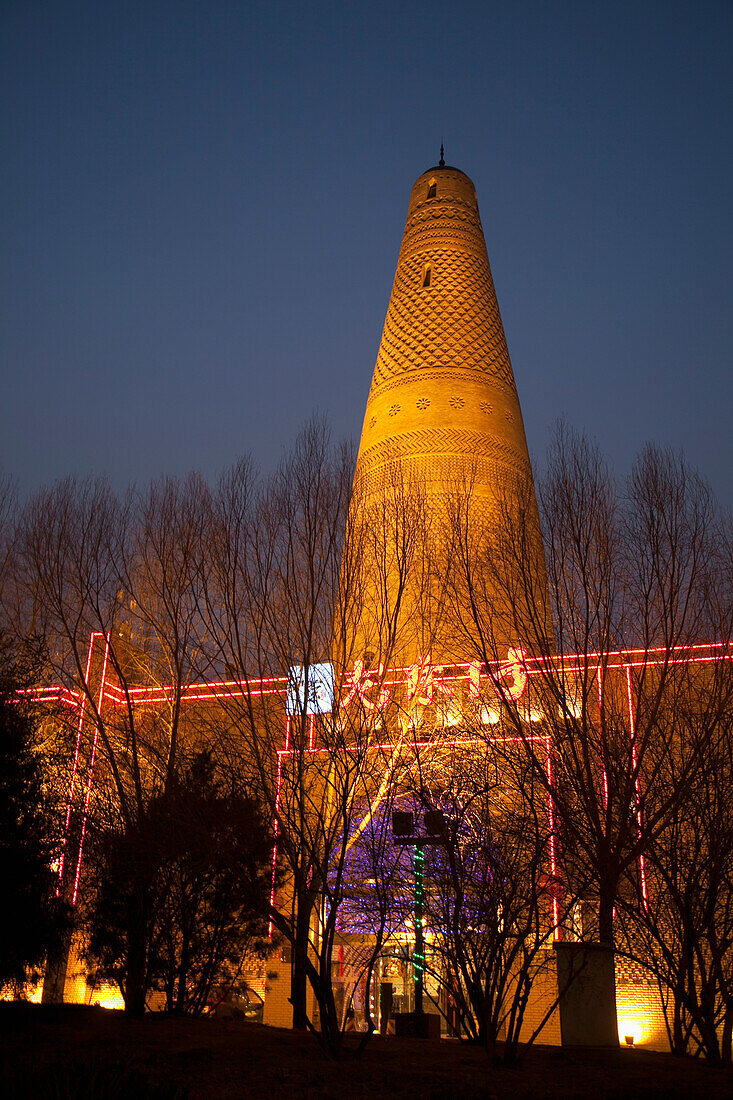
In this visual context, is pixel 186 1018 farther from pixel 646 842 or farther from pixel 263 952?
pixel 646 842

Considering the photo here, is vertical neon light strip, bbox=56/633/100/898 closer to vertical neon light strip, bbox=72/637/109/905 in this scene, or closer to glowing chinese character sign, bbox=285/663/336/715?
vertical neon light strip, bbox=72/637/109/905

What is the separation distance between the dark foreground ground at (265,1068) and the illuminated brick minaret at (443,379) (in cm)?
920

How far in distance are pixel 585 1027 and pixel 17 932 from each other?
5324mm

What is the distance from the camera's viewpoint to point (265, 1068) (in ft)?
24.0

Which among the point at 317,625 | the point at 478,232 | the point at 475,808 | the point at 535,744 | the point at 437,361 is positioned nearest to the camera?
the point at 475,808

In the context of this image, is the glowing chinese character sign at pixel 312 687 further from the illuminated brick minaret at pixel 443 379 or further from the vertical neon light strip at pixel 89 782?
the illuminated brick minaret at pixel 443 379

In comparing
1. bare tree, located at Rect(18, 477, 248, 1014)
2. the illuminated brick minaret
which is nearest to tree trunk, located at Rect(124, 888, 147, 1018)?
bare tree, located at Rect(18, 477, 248, 1014)

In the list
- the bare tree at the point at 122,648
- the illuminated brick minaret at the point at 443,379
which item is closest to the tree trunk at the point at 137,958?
the bare tree at the point at 122,648

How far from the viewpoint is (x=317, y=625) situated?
35.9ft

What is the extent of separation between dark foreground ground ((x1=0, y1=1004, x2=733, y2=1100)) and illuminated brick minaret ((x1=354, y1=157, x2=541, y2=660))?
362 inches

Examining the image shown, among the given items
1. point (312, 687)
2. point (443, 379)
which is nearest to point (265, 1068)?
point (312, 687)

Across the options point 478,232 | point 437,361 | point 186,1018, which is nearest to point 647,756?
point 186,1018

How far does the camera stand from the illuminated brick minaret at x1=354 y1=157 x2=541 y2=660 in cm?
1820

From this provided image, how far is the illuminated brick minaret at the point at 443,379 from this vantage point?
18203 mm
